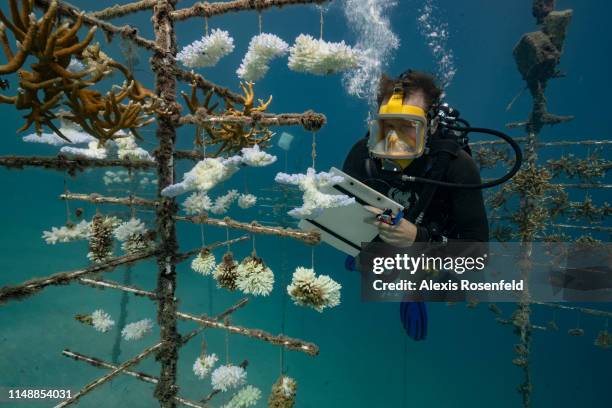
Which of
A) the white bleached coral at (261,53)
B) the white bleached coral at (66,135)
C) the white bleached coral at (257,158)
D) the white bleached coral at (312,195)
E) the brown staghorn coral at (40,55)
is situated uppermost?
the white bleached coral at (261,53)

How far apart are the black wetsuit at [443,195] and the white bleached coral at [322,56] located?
1.67 meters

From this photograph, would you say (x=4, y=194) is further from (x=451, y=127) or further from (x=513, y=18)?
(x=513, y=18)

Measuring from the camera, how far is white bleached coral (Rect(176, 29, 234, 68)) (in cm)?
331

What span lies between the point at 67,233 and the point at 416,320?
4292 mm

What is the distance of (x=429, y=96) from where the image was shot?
13.2 feet

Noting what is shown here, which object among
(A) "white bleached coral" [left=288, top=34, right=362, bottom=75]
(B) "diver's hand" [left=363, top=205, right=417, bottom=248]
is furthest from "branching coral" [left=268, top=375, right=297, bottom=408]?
(A) "white bleached coral" [left=288, top=34, right=362, bottom=75]

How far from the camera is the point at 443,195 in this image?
411 cm

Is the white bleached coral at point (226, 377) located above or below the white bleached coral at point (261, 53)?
below

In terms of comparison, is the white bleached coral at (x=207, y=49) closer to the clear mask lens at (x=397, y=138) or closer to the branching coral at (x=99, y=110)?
the branching coral at (x=99, y=110)

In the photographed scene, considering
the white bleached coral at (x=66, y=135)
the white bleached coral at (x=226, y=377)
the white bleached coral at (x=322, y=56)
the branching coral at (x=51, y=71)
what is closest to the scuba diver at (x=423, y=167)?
the white bleached coral at (x=322, y=56)

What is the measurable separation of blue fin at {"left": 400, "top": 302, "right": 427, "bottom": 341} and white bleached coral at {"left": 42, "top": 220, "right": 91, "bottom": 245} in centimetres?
405

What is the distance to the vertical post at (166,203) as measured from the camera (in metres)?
3.42

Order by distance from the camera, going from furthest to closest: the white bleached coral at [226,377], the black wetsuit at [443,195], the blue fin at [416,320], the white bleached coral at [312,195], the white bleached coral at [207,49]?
the blue fin at [416,320] → the black wetsuit at [443,195] → the white bleached coral at [226,377] → the white bleached coral at [207,49] → the white bleached coral at [312,195]

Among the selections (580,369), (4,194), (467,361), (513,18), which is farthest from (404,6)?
(4,194)
